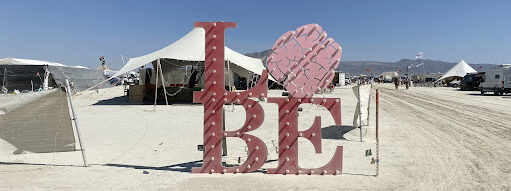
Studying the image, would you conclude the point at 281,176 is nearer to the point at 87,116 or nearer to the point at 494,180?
the point at 494,180

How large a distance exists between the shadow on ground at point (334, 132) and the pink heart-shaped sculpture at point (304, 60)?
3.24 m

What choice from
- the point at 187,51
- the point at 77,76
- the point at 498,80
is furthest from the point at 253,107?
the point at 77,76

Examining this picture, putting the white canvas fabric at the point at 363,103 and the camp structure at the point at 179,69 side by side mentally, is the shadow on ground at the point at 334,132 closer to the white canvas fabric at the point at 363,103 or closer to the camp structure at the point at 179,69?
the white canvas fabric at the point at 363,103

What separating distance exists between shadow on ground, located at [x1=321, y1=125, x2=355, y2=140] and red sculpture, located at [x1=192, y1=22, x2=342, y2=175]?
10.4 ft

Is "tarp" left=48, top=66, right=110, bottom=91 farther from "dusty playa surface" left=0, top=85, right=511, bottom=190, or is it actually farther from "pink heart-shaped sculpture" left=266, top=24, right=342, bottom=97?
"pink heart-shaped sculpture" left=266, top=24, right=342, bottom=97

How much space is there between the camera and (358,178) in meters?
5.15

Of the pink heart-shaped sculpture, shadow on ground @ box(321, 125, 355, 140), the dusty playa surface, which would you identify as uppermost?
the pink heart-shaped sculpture

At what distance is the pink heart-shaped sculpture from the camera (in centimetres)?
533

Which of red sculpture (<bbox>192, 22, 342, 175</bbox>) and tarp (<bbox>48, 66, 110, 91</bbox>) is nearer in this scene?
red sculpture (<bbox>192, 22, 342, 175</bbox>)

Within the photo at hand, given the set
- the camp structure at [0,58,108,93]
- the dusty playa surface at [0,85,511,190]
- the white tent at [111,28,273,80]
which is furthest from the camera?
the camp structure at [0,58,108,93]

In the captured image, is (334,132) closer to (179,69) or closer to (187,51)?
(187,51)

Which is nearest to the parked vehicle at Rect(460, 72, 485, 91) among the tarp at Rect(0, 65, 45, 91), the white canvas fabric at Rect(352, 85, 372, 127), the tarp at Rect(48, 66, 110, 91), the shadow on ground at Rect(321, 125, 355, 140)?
the shadow on ground at Rect(321, 125, 355, 140)

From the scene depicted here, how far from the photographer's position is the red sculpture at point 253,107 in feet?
17.5

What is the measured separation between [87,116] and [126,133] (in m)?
4.51
